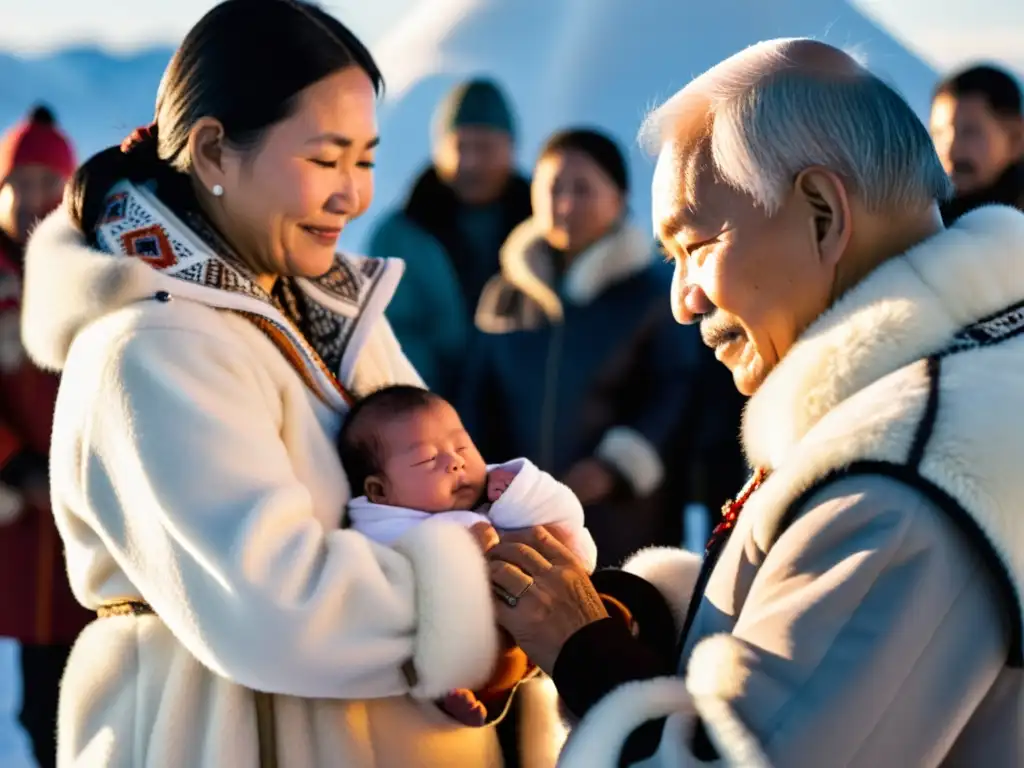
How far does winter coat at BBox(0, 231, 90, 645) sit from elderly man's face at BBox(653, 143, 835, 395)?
2550 millimetres

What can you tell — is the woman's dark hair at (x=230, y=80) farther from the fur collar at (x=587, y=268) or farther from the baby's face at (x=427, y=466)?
the fur collar at (x=587, y=268)

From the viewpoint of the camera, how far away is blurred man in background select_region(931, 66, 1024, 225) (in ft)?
15.3

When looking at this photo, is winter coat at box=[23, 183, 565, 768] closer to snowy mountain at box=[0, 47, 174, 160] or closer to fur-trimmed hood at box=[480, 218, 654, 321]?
fur-trimmed hood at box=[480, 218, 654, 321]

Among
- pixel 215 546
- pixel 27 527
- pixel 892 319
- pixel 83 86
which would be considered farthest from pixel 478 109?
pixel 83 86

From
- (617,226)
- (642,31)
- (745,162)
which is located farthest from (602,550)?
(642,31)

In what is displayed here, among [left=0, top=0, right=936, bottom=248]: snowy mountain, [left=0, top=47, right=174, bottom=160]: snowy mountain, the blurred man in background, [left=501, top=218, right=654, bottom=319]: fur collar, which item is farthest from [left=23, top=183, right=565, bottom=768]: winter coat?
[left=0, top=47, right=174, bottom=160]: snowy mountain

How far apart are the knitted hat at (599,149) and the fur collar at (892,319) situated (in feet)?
10.1

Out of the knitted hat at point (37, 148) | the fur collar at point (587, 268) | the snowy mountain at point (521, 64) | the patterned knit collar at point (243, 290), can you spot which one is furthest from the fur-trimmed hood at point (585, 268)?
the snowy mountain at point (521, 64)

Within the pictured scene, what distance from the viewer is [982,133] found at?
15.6 ft

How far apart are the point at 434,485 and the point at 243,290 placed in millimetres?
428

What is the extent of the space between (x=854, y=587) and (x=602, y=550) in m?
3.08

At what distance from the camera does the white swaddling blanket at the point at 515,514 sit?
7.46 feet

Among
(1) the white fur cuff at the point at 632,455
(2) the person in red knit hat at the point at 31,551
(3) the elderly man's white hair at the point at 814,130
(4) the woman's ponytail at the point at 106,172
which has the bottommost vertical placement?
(2) the person in red knit hat at the point at 31,551

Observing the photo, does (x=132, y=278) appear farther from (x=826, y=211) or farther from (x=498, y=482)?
(x=826, y=211)
